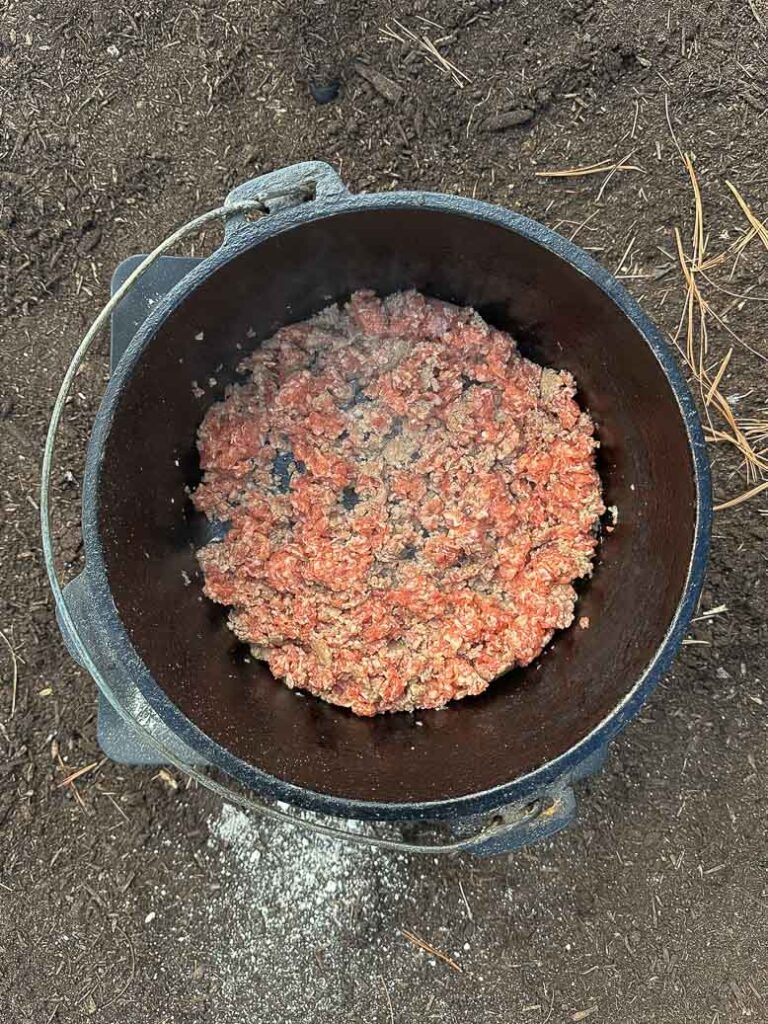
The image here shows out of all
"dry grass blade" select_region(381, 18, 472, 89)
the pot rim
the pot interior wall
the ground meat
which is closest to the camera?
the pot rim

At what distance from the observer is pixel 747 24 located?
1.93m

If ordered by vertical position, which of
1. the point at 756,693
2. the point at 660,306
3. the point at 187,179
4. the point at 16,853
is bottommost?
the point at 756,693

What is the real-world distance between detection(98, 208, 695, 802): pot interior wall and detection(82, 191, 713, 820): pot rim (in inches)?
1.8

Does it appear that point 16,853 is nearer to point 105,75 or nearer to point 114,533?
point 114,533

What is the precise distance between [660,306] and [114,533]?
1.45 m

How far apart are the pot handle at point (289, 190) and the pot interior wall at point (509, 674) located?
54mm

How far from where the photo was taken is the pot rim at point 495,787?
4.30 feet

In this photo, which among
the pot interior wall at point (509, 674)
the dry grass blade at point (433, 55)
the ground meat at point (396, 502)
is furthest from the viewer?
the dry grass blade at point (433, 55)

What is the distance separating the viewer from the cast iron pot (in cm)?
133

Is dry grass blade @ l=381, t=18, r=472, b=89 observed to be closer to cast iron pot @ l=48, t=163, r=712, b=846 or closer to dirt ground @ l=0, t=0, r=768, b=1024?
dirt ground @ l=0, t=0, r=768, b=1024

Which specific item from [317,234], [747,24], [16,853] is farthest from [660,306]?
[16,853]

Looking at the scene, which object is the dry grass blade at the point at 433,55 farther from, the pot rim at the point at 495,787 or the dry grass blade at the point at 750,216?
the pot rim at the point at 495,787

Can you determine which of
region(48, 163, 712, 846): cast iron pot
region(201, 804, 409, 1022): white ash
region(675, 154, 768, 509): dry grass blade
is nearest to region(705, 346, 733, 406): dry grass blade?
region(675, 154, 768, 509): dry grass blade

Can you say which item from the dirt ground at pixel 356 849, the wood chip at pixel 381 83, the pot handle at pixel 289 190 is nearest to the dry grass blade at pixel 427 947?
the dirt ground at pixel 356 849
